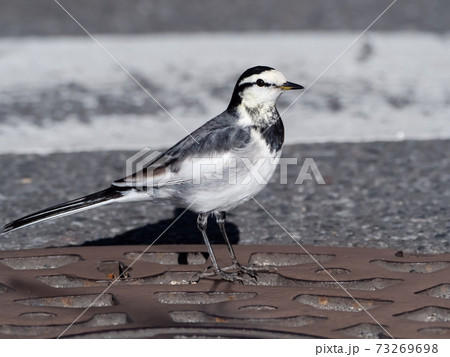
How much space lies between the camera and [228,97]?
8664 millimetres

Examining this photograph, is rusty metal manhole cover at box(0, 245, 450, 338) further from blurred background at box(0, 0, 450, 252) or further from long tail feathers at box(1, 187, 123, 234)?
blurred background at box(0, 0, 450, 252)

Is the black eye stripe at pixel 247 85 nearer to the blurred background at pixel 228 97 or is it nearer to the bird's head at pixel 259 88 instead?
the bird's head at pixel 259 88

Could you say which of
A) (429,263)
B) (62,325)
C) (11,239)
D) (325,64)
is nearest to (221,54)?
(325,64)

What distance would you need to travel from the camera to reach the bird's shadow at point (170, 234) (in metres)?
5.44

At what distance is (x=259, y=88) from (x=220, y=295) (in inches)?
54.5

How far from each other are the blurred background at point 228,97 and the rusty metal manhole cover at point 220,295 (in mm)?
645

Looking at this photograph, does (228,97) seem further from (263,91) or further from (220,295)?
(220,295)

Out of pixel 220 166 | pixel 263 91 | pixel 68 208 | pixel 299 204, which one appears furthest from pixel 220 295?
pixel 299 204

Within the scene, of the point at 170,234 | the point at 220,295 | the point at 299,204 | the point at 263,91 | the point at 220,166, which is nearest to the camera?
the point at 220,295
